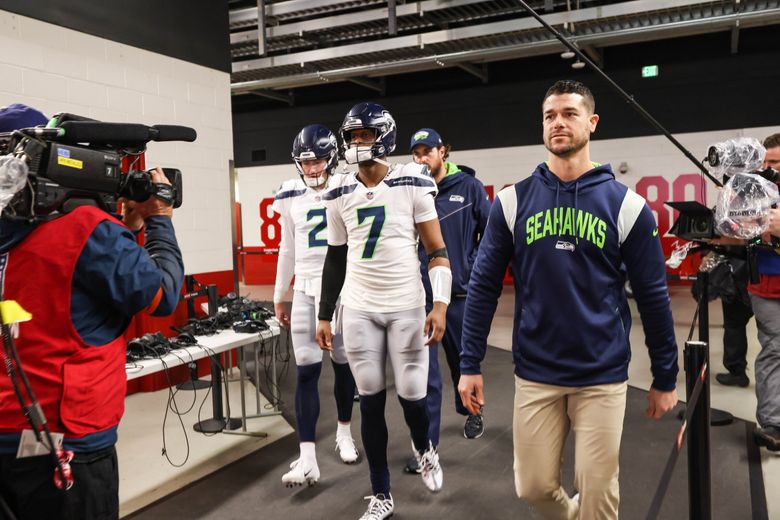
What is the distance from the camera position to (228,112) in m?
5.48

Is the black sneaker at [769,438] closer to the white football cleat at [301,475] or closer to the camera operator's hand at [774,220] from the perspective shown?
the camera operator's hand at [774,220]

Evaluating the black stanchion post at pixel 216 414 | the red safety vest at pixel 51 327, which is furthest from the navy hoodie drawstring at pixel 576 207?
the black stanchion post at pixel 216 414

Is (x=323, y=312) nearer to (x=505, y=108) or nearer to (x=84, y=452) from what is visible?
(x=84, y=452)

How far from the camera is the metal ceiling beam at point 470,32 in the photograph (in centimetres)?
633

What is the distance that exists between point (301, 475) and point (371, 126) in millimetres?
1678

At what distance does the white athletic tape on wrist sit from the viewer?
8.49 feet

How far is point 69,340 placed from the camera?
1.39m

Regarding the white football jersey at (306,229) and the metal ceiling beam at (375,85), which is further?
the metal ceiling beam at (375,85)

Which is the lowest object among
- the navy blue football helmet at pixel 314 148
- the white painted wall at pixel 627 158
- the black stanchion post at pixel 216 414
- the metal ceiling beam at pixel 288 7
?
the black stanchion post at pixel 216 414

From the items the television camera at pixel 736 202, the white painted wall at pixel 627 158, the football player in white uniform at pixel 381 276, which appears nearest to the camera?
the football player in white uniform at pixel 381 276

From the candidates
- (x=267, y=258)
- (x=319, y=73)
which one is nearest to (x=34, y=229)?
(x=319, y=73)

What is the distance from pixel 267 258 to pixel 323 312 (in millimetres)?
9625

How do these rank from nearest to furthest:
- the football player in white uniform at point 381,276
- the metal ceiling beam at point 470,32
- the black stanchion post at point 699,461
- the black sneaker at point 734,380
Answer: the black stanchion post at point 699,461 → the football player in white uniform at point 381,276 → the black sneaker at point 734,380 → the metal ceiling beam at point 470,32

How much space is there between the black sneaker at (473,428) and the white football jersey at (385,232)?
1.32 m
